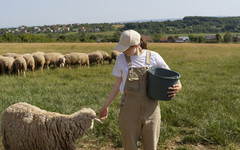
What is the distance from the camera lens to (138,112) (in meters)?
2.80

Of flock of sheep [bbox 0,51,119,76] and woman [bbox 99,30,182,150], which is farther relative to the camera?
flock of sheep [bbox 0,51,119,76]

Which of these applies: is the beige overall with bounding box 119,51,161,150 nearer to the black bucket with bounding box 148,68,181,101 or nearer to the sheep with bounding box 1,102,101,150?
the black bucket with bounding box 148,68,181,101

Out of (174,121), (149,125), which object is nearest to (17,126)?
(149,125)

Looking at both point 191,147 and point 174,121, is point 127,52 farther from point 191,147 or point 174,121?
point 174,121

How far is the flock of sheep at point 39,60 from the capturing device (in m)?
13.3

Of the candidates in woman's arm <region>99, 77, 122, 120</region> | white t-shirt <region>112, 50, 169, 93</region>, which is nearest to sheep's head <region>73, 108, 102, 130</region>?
woman's arm <region>99, 77, 122, 120</region>

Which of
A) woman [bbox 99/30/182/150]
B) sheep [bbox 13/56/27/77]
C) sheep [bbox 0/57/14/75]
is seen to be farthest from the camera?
sheep [bbox 0/57/14/75]

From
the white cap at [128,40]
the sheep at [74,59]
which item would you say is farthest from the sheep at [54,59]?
the white cap at [128,40]

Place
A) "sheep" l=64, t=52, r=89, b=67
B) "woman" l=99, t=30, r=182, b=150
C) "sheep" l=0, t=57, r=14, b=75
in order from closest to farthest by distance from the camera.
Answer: "woman" l=99, t=30, r=182, b=150 < "sheep" l=0, t=57, r=14, b=75 < "sheep" l=64, t=52, r=89, b=67

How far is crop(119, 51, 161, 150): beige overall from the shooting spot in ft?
9.03

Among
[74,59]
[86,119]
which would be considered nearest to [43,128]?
[86,119]

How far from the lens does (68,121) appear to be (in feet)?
9.98

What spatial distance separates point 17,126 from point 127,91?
1695 mm

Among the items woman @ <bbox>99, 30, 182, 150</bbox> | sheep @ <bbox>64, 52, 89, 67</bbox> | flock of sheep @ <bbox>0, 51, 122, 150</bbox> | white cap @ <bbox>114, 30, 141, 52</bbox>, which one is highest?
white cap @ <bbox>114, 30, 141, 52</bbox>
